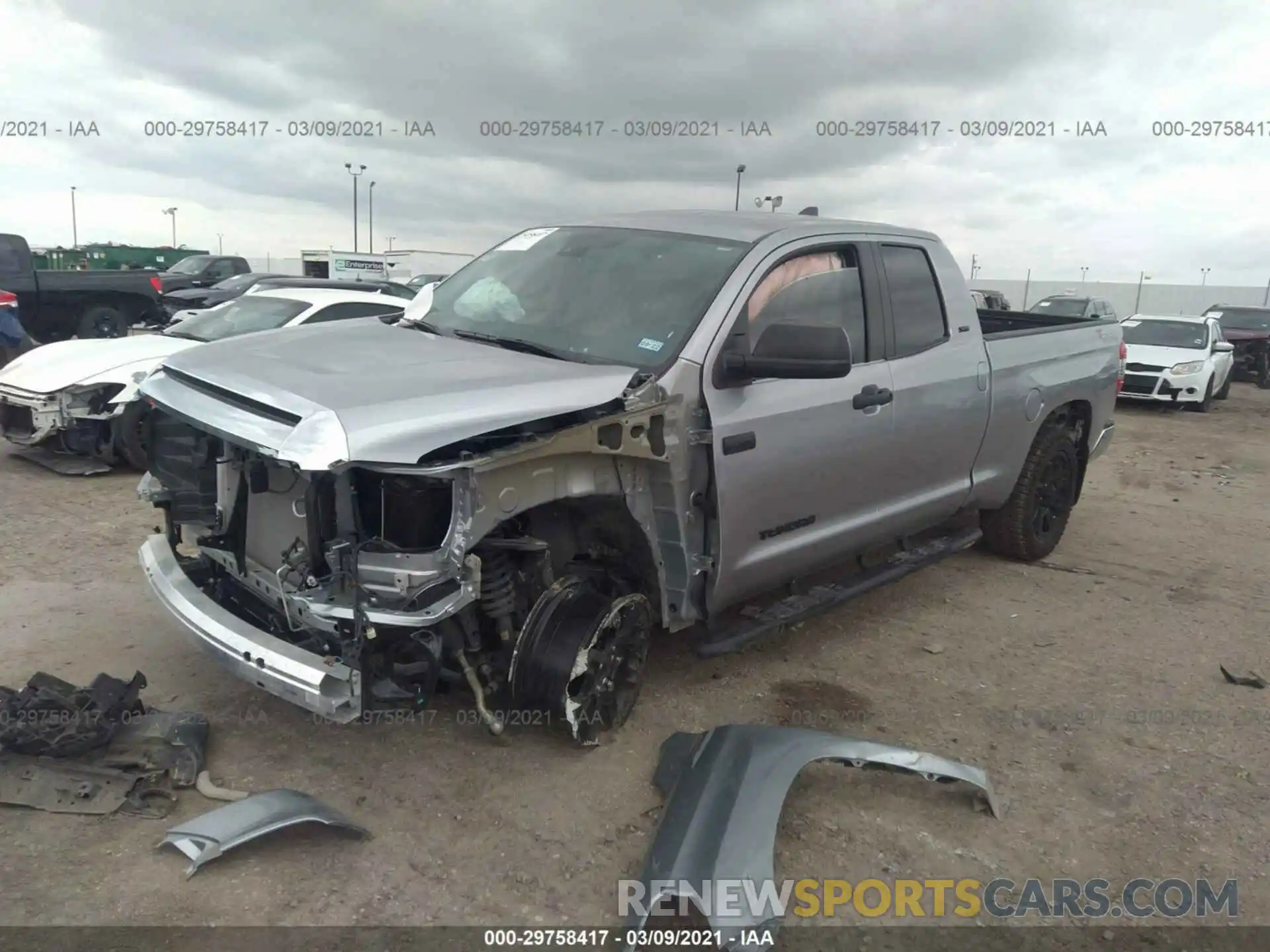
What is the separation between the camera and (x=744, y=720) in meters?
3.79

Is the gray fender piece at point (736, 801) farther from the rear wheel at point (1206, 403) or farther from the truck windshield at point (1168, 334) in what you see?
the truck windshield at point (1168, 334)

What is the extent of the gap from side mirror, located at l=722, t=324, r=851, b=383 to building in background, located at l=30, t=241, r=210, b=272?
118ft

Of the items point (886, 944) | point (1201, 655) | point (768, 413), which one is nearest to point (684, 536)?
point (768, 413)

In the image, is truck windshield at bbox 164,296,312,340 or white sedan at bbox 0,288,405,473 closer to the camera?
white sedan at bbox 0,288,405,473

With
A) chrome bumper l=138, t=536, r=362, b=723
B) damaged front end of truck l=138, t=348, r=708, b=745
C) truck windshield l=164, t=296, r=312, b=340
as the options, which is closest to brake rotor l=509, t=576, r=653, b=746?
damaged front end of truck l=138, t=348, r=708, b=745

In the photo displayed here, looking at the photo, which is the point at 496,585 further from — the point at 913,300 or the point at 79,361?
the point at 79,361

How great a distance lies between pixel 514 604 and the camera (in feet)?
10.3

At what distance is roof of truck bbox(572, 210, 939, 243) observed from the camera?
13.0ft

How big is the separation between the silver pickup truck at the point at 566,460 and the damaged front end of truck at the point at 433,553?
0.01 meters

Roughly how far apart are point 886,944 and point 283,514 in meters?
2.29

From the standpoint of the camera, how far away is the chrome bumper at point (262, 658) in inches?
107

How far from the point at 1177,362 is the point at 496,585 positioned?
14.9 metres

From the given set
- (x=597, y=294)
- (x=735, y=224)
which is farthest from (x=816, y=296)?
(x=597, y=294)

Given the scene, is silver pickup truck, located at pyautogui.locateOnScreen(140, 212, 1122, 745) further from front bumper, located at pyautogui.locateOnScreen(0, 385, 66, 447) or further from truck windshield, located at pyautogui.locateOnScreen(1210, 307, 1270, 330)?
truck windshield, located at pyautogui.locateOnScreen(1210, 307, 1270, 330)
